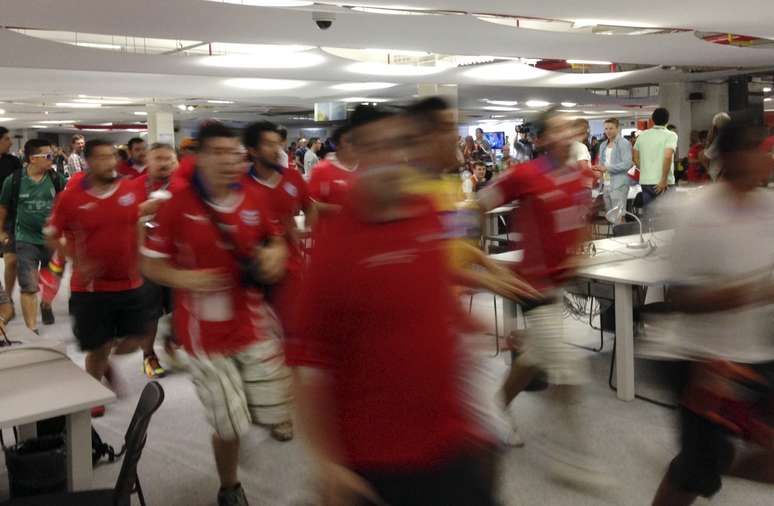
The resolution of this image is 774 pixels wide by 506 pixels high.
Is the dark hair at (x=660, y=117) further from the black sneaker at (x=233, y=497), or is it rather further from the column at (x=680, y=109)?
the column at (x=680, y=109)

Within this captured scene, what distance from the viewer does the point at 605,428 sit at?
13.3ft

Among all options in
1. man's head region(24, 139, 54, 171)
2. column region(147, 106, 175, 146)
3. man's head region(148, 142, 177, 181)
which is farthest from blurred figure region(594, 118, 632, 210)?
column region(147, 106, 175, 146)

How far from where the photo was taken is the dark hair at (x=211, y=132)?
9.32ft

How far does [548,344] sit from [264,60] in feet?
27.8

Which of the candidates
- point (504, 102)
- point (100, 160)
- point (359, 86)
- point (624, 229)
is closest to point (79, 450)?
point (100, 160)

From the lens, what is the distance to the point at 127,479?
2168mm

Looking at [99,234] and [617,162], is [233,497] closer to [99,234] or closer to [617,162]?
[99,234]

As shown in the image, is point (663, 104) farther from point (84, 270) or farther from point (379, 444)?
point (379, 444)

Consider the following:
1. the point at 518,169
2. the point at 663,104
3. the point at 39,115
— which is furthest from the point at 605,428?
the point at 39,115

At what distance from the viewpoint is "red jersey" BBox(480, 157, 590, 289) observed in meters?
3.26

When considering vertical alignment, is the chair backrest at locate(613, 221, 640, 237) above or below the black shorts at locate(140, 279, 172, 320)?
above

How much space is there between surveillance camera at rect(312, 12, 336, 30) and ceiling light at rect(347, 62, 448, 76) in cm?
333

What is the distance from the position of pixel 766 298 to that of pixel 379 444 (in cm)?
137

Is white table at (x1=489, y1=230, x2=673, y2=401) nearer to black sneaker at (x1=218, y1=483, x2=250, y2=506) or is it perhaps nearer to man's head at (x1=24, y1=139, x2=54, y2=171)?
black sneaker at (x1=218, y1=483, x2=250, y2=506)
